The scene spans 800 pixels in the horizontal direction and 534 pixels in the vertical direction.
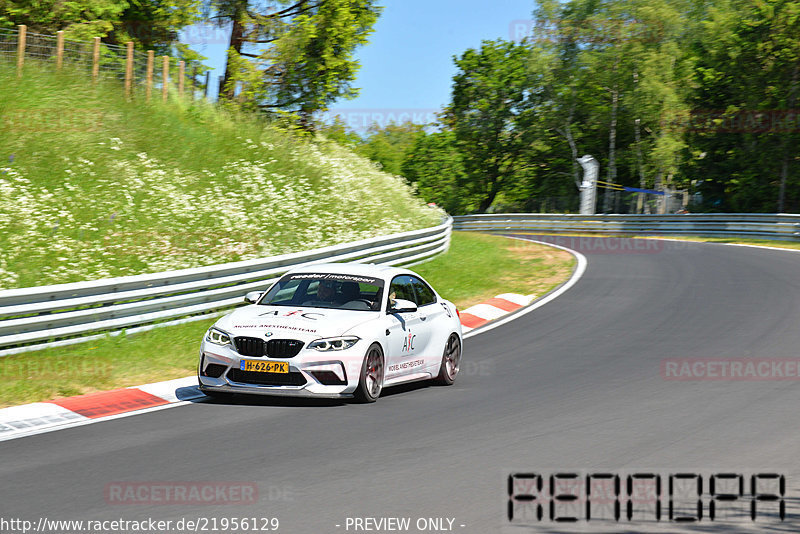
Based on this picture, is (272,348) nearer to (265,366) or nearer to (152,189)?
(265,366)

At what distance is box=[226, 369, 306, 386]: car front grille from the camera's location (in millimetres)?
9867

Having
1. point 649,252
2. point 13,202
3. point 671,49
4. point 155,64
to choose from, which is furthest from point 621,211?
point 13,202

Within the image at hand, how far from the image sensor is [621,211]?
57.9 meters

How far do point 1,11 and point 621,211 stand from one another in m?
37.6

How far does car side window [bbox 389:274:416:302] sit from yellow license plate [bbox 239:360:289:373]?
2.04 metres

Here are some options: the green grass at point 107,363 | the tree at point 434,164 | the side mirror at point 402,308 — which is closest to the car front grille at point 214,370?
the green grass at point 107,363

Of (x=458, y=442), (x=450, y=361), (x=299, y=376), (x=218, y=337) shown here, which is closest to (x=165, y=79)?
(x=450, y=361)

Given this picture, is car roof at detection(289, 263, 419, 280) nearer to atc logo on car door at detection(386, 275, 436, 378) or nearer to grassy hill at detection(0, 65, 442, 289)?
atc logo on car door at detection(386, 275, 436, 378)

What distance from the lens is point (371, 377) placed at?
34.1 ft

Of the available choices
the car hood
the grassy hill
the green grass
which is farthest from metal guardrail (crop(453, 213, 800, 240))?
the car hood

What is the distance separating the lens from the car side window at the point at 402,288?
1163 centimetres

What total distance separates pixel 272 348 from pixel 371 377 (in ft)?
3.75

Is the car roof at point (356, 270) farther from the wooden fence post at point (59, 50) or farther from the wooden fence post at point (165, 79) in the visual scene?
the wooden fence post at point (165, 79)

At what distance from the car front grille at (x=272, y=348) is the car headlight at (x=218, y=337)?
0.20 m
